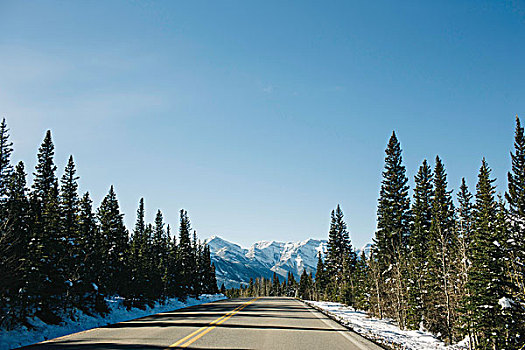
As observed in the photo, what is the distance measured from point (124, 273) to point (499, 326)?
35.3m

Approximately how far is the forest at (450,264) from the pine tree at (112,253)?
1041 inches

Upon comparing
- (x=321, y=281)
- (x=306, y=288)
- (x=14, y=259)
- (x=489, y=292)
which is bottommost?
(x=306, y=288)

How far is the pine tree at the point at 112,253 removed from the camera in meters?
40.3

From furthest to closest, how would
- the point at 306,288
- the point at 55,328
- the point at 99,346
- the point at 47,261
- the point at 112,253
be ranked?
the point at 306,288
the point at 112,253
the point at 47,261
the point at 55,328
the point at 99,346

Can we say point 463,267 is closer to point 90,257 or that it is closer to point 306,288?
point 90,257

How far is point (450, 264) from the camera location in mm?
27328

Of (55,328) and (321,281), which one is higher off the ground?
(55,328)

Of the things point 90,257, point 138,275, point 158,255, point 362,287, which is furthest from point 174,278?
point 362,287

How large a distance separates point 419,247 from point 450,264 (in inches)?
450

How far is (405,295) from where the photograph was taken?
29484 millimetres

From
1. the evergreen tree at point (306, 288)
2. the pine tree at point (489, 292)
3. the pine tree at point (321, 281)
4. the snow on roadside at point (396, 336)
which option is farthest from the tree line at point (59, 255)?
the evergreen tree at point (306, 288)

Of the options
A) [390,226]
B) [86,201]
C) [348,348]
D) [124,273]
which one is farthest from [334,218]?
[348,348]

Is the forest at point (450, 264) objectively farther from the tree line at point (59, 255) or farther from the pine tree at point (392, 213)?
the tree line at point (59, 255)

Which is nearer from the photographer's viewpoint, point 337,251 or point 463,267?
point 463,267
